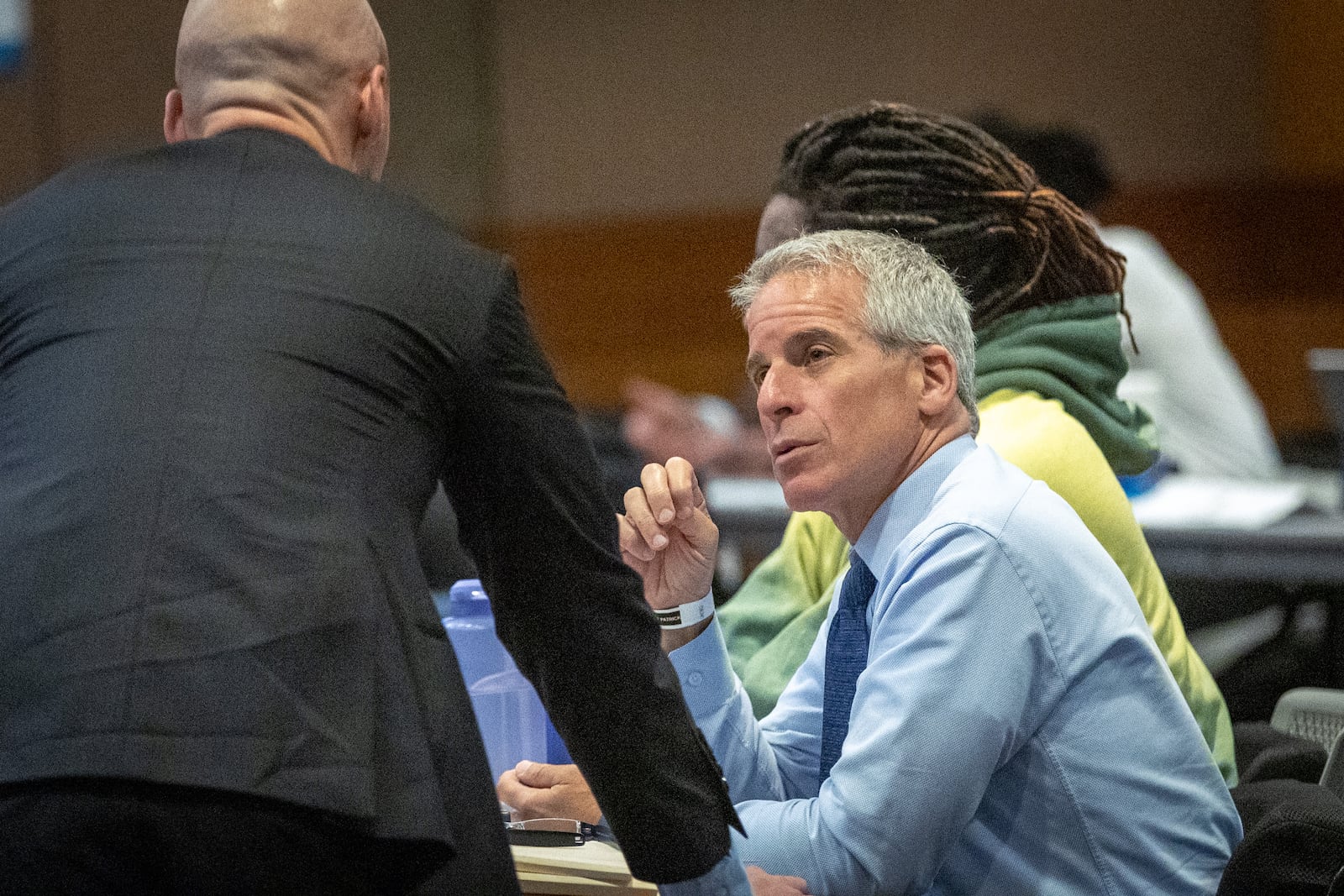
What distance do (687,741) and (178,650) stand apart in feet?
1.34

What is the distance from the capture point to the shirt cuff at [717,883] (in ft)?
4.10

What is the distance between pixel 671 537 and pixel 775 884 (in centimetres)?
37

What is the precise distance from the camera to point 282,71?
117cm

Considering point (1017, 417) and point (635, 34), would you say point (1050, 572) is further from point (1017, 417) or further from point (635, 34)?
point (635, 34)

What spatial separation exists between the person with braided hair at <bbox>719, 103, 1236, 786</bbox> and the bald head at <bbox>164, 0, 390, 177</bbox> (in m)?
0.98

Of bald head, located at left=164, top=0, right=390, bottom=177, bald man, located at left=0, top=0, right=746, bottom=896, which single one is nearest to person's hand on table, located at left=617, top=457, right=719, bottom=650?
bald man, located at left=0, top=0, right=746, bottom=896

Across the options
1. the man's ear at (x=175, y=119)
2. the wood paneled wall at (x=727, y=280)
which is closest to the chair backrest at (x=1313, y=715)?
the man's ear at (x=175, y=119)

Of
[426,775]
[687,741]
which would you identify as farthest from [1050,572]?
[426,775]

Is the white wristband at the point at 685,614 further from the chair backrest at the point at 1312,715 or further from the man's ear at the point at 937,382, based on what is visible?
the chair backrest at the point at 1312,715

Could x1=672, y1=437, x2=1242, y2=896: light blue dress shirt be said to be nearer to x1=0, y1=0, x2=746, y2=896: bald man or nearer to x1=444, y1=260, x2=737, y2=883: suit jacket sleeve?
x1=444, y1=260, x2=737, y2=883: suit jacket sleeve

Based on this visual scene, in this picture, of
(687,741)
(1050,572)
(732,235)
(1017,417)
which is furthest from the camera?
(732,235)

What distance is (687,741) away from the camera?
1.23m

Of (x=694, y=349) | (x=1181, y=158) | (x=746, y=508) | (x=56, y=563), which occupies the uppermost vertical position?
(x=56, y=563)

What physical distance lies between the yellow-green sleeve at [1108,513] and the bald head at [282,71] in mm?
986
